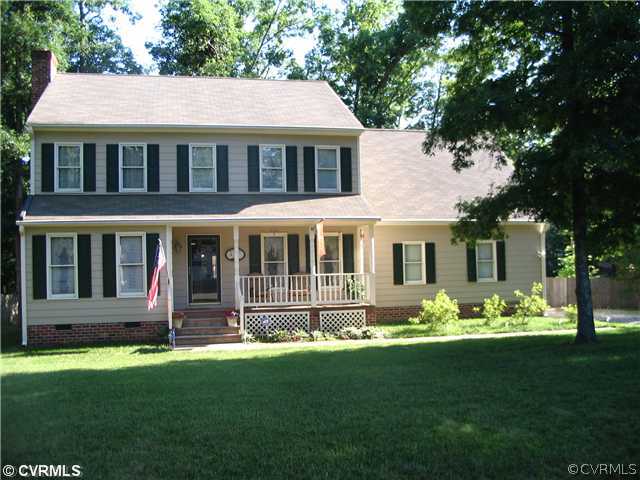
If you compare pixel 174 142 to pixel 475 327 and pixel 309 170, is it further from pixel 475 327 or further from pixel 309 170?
pixel 475 327

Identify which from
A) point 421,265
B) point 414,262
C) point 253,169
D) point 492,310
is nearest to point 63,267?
point 253,169

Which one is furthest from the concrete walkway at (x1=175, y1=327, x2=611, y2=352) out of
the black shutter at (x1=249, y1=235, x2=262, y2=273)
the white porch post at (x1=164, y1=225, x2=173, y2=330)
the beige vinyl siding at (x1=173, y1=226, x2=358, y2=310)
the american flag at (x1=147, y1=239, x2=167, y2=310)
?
the black shutter at (x1=249, y1=235, x2=262, y2=273)

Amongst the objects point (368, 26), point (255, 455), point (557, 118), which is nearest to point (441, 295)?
point (557, 118)

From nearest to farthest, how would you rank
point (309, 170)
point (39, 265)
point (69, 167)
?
point (39, 265), point (69, 167), point (309, 170)

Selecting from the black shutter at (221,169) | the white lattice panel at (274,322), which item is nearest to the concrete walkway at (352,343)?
the white lattice panel at (274,322)

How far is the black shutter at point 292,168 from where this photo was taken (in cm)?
1856

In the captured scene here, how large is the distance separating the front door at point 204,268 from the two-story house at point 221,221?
0.03m

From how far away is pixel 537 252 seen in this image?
20719 millimetres

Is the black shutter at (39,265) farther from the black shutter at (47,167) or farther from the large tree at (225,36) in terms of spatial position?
the large tree at (225,36)

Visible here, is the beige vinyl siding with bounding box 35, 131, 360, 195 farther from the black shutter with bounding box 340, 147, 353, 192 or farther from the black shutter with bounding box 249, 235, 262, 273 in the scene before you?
the black shutter with bounding box 249, 235, 262, 273

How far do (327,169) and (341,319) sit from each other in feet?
15.8

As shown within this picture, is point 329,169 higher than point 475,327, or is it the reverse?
point 329,169

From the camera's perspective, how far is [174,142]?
701 inches

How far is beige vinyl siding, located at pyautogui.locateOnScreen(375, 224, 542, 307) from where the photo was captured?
19.5 metres
